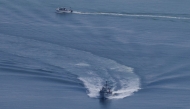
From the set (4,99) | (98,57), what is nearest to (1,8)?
(98,57)

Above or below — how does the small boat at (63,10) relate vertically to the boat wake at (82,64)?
above

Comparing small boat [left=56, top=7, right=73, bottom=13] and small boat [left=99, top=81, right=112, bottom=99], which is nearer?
small boat [left=99, top=81, right=112, bottom=99]

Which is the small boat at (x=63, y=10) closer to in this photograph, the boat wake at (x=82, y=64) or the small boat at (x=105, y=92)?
the boat wake at (x=82, y=64)

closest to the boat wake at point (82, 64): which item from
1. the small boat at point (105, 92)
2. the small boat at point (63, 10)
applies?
the small boat at point (105, 92)

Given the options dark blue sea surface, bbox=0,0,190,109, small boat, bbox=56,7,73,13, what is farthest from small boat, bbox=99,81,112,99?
small boat, bbox=56,7,73,13

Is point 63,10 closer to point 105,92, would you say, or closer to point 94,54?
point 94,54

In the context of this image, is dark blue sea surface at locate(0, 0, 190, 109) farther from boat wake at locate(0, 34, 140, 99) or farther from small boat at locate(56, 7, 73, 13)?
small boat at locate(56, 7, 73, 13)

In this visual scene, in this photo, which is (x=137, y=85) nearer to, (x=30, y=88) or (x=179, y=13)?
(x=30, y=88)

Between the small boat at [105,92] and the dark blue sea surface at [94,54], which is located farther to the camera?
the dark blue sea surface at [94,54]

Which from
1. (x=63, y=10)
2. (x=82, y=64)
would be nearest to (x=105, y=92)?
(x=82, y=64)
